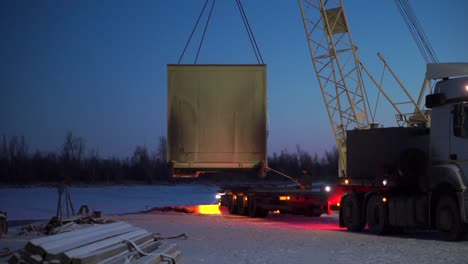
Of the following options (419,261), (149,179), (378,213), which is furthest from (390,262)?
(149,179)

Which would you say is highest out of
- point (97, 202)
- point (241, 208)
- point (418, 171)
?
point (418, 171)

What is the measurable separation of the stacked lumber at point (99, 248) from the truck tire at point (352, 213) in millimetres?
8425

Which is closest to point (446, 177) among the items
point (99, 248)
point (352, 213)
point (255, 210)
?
point (352, 213)

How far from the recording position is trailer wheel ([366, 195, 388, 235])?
1783 cm

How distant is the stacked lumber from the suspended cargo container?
5.83m

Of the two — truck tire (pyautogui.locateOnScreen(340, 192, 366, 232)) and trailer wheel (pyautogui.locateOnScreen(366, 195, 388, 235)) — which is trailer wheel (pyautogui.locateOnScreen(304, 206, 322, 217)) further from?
trailer wheel (pyautogui.locateOnScreen(366, 195, 388, 235))

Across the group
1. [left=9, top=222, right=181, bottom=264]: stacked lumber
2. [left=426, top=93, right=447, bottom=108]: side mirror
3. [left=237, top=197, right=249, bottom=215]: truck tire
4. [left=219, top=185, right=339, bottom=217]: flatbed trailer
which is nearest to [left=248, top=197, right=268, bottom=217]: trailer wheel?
[left=219, top=185, right=339, bottom=217]: flatbed trailer

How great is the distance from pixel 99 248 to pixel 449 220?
9.56 m

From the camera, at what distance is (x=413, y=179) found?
17328 mm

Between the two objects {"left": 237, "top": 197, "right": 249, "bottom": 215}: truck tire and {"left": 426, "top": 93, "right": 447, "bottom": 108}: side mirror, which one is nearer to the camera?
{"left": 426, "top": 93, "right": 447, "bottom": 108}: side mirror

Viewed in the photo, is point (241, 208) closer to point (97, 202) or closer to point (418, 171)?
point (418, 171)

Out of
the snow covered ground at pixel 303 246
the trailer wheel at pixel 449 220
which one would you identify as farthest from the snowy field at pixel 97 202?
the trailer wheel at pixel 449 220

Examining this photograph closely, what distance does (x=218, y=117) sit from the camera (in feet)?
58.8

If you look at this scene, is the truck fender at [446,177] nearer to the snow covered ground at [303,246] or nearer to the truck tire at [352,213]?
the snow covered ground at [303,246]
